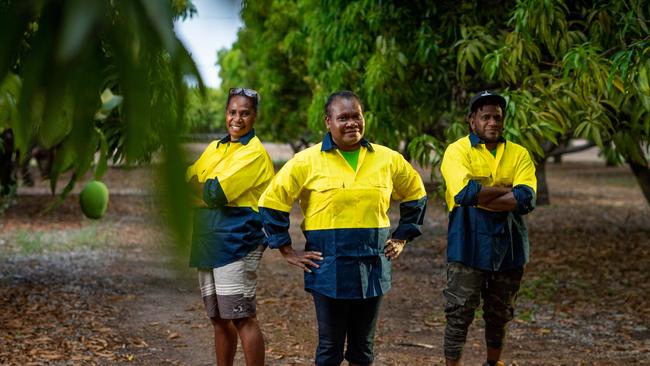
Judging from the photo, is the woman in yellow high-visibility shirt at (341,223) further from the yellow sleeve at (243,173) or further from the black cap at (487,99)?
the black cap at (487,99)

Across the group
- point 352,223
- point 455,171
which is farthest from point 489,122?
point 352,223

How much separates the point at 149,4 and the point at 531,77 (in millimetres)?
5200

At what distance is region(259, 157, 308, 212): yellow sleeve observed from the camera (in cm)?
382

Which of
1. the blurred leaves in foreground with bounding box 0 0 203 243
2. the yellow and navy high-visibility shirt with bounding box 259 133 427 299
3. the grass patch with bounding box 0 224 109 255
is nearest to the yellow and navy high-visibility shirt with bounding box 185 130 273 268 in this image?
the yellow and navy high-visibility shirt with bounding box 259 133 427 299

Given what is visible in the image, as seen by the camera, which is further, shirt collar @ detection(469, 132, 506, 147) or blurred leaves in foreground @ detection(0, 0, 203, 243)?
shirt collar @ detection(469, 132, 506, 147)

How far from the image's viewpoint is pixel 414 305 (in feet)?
24.4

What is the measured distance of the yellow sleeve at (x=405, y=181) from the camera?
400 centimetres

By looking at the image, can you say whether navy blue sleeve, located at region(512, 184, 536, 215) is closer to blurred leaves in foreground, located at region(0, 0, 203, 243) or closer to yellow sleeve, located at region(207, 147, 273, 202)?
yellow sleeve, located at region(207, 147, 273, 202)

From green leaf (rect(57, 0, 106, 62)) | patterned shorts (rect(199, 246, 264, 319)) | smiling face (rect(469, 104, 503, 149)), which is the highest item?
smiling face (rect(469, 104, 503, 149))

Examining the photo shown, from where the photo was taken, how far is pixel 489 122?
4.41 metres

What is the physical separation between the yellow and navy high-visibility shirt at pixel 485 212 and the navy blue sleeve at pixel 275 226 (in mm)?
944

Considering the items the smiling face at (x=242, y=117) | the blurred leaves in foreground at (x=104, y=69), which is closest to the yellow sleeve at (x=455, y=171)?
the smiling face at (x=242, y=117)

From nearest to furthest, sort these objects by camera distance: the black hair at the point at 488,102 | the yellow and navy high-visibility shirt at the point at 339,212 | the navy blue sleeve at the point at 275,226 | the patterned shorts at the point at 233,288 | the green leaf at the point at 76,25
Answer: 1. the green leaf at the point at 76,25
2. the yellow and navy high-visibility shirt at the point at 339,212
3. the navy blue sleeve at the point at 275,226
4. the patterned shorts at the point at 233,288
5. the black hair at the point at 488,102

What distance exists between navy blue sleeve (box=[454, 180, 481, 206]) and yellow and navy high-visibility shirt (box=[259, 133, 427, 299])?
0.51 metres
